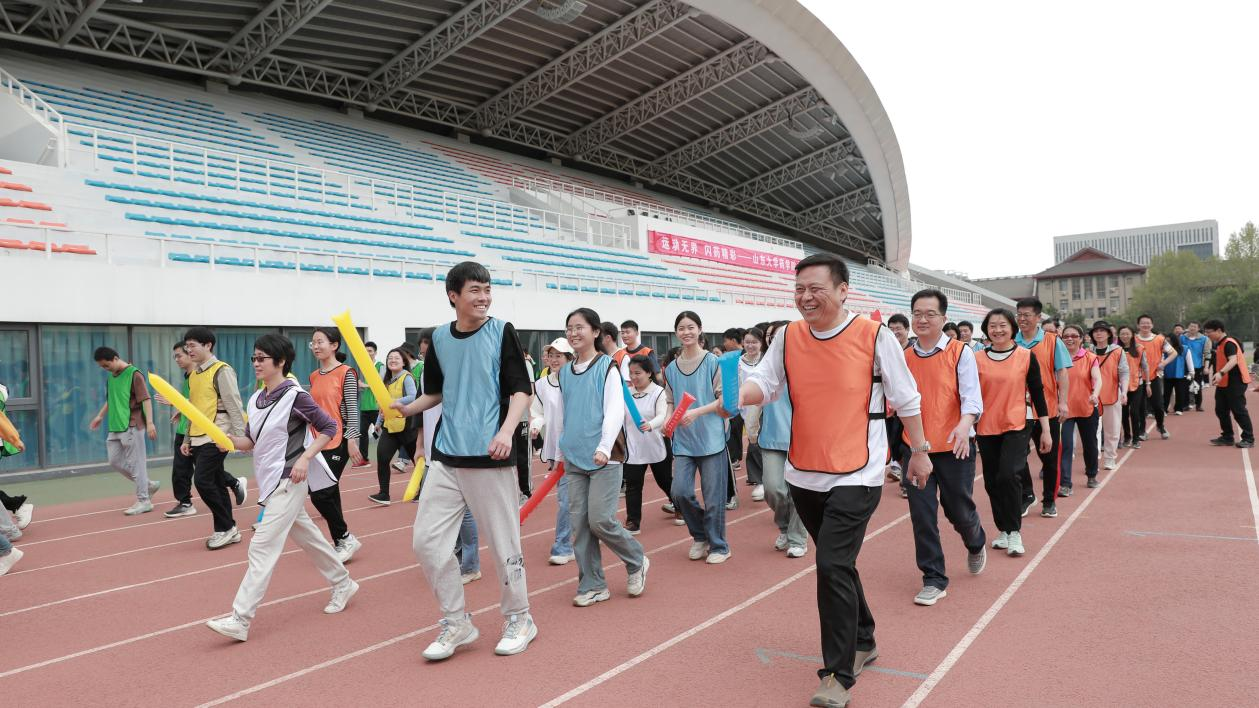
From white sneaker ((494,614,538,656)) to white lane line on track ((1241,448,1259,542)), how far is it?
5.82 m

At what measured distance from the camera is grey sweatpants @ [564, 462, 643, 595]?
4848 mm

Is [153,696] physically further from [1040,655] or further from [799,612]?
[1040,655]

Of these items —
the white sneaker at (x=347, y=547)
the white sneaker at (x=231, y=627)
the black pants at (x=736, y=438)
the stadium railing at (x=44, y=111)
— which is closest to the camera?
the white sneaker at (x=231, y=627)

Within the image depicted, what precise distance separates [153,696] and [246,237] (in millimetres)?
13092

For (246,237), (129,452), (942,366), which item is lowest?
(129,452)

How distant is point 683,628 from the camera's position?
4.46 m

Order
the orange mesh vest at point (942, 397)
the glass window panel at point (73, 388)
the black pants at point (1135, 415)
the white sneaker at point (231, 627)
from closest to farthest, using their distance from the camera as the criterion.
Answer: the white sneaker at point (231, 627), the orange mesh vest at point (942, 397), the glass window panel at point (73, 388), the black pants at point (1135, 415)

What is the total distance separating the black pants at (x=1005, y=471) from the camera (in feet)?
19.0

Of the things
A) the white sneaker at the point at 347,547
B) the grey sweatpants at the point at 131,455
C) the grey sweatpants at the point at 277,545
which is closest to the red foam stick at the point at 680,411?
the grey sweatpants at the point at 277,545

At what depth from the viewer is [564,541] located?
20.4ft

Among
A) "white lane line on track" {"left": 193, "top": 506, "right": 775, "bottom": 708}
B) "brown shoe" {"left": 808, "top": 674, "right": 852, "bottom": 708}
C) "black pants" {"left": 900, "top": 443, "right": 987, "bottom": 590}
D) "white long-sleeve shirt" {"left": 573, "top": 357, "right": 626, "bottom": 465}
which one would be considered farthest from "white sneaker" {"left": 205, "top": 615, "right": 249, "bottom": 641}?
"black pants" {"left": 900, "top": 443, "right": 987, "bottom": 590}

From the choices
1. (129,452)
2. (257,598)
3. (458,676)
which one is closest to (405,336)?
(129,452)

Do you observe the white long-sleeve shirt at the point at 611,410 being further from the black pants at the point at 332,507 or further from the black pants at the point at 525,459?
the black pants at the point at 525,459

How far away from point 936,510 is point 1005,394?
5.03 feet
